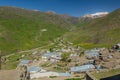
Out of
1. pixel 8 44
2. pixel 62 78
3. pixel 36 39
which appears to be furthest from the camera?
pixel 36 39

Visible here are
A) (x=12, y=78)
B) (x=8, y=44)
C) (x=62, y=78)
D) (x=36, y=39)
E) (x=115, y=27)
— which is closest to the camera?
(x=12, y=78)

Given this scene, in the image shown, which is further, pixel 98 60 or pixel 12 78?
pixel 98 60

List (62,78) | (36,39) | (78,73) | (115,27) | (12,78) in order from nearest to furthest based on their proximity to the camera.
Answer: (12,78) → (62,78) → (78,73) → (115,27) → (36,39)

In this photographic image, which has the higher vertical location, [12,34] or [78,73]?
[12,34]

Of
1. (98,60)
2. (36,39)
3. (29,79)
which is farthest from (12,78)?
(36,39)

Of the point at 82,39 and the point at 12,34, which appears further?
the point at 12,34

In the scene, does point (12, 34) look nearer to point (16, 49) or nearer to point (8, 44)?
point (8, 44)

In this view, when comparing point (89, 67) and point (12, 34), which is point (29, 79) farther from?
point (12, 34)

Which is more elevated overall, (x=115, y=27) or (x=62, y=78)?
(x=115, y=27)

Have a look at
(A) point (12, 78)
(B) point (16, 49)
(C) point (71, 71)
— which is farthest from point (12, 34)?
(A) point (12, 78)
